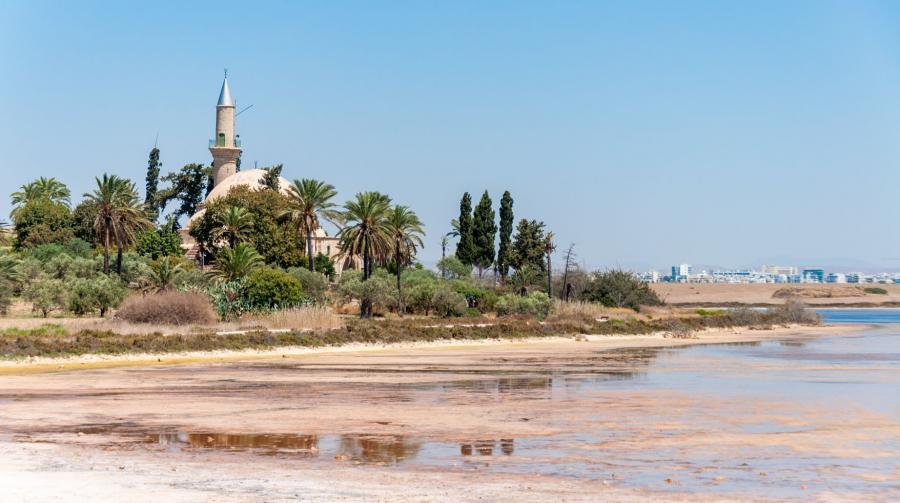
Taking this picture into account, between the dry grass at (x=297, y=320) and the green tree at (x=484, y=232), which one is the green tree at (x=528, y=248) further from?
the dry grass at (x=297, y=320)

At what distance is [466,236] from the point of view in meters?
96.9

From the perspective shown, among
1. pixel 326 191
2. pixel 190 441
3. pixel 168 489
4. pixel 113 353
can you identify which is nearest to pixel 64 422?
pixel 190 441

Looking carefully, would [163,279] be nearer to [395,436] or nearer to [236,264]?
[236,264]

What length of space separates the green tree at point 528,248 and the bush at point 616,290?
8124 millimetres

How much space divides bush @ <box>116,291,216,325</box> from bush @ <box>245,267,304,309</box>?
724cm

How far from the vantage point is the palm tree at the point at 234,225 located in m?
78.8

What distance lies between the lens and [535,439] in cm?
1912

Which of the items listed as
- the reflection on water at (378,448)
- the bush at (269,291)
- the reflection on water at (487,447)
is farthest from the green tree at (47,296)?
the reflection on water at (487,447)

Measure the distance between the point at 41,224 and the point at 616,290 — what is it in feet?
157

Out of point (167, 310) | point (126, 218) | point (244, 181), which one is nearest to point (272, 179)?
point (244, 181)

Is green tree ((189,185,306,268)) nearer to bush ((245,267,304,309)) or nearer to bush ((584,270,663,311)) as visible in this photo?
bush ((245,267,304,309))

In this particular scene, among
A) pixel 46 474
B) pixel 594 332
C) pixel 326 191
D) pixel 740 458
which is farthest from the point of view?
pixel 326 191

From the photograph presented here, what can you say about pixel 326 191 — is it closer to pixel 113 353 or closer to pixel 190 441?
pixel 113 353

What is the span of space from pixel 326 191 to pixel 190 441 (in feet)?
192
